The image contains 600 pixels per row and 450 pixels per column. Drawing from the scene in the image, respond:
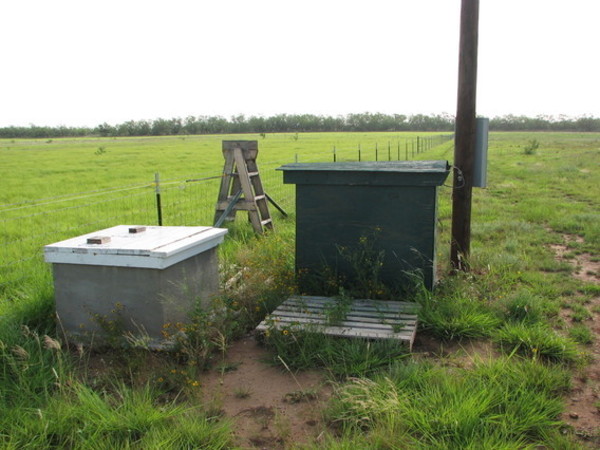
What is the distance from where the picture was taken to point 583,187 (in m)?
15.8

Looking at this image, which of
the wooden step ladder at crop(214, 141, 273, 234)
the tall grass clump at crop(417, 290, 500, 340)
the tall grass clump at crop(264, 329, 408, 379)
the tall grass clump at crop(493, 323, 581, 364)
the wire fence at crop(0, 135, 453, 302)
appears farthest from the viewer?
the wooden step ladder at crop(214, 141, 273, 234)

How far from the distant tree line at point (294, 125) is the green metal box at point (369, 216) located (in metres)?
109

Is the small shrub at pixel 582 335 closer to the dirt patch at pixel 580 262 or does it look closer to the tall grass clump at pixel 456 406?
the tall grass clump at pixel 456 406

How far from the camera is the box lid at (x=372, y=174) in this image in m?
5.37

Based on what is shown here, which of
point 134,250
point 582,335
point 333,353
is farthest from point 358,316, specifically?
point 134,250

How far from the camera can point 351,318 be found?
4984 millimetres

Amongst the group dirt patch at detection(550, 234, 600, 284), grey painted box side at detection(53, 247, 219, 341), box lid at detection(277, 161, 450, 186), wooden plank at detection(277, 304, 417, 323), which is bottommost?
dirt patch at detection(550, 234, 600, 284)

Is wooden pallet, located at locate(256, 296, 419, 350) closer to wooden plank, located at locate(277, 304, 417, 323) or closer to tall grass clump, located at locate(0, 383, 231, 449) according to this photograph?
wooden plank, located at locate(277, 304, 417, 323)

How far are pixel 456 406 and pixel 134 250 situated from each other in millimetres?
2621

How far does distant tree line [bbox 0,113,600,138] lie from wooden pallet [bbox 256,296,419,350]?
110 metres

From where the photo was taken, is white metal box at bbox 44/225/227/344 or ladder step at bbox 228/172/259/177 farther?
ladder step at bbox 228/172/259/177

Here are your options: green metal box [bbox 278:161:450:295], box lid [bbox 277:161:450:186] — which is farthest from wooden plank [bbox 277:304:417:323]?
box lid [bbox 277:161:450:186]

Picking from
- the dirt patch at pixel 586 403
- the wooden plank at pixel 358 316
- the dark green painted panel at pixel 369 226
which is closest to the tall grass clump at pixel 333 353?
the wooden plank at pixel 358 316

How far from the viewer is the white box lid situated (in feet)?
14.4
